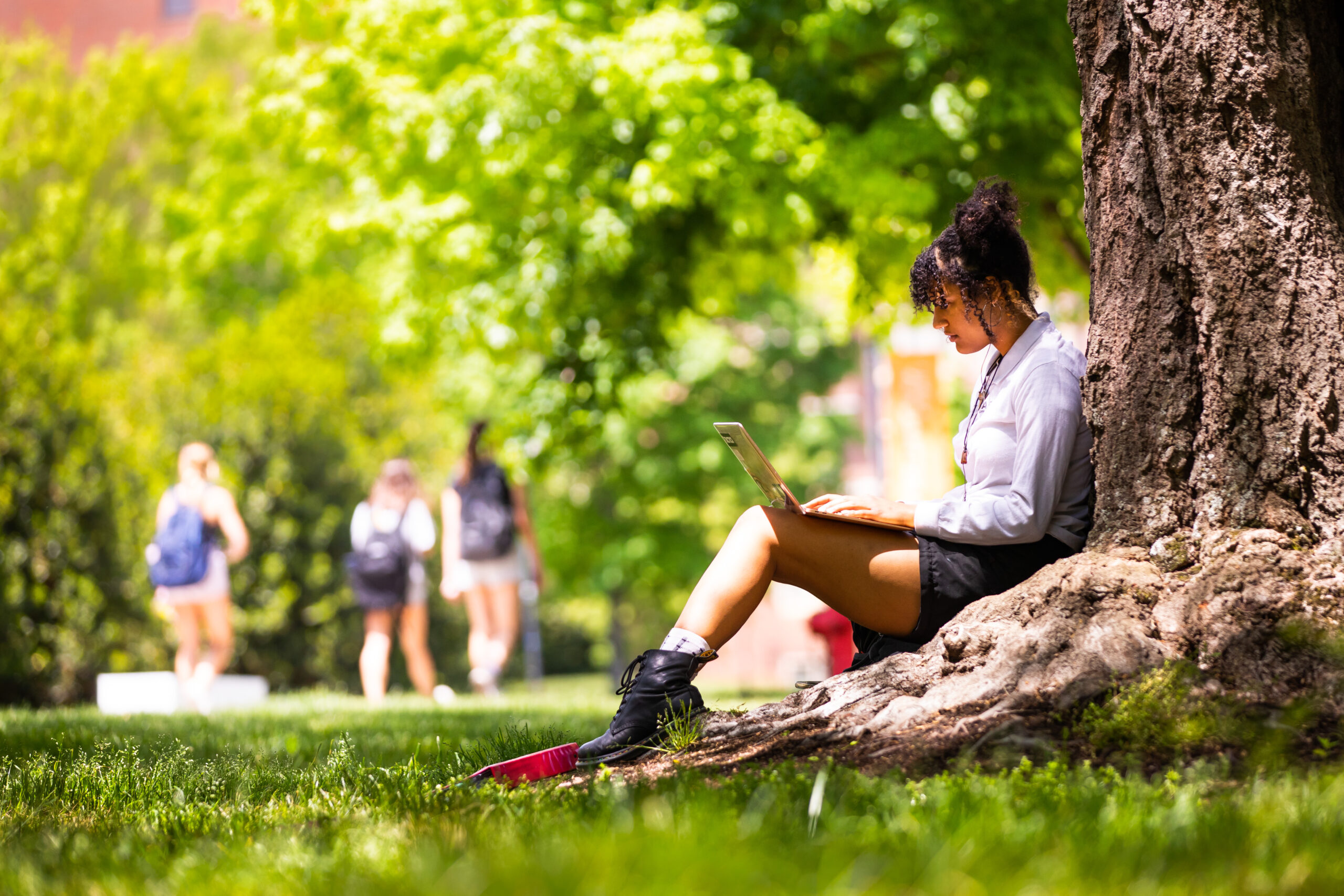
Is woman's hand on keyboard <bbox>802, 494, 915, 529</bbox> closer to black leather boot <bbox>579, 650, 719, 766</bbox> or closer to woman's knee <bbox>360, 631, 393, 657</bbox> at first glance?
black leather boot <bbox>579, 650, 719, 766</bbox>

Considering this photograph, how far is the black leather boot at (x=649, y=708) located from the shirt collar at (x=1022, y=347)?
1.21 meters

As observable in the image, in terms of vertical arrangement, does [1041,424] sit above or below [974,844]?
above

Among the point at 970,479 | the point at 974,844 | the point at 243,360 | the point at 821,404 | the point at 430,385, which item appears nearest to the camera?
the point at 974,844

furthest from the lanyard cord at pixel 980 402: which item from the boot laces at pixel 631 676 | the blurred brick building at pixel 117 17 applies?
the blurred brick building at pixel 117 17

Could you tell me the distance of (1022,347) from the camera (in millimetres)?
3559

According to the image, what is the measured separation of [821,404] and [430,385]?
30.1ft

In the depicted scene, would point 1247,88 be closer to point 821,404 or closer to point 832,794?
point 832,794

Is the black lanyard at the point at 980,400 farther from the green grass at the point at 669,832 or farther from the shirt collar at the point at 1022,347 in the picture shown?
the green grass at the point at 669,832

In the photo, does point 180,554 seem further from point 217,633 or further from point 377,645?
point 377,645

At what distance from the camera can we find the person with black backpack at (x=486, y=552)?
398 inches

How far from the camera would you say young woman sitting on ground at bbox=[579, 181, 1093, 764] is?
3371 mm

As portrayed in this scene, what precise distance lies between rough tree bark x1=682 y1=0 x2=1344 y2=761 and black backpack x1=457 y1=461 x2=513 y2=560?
687 centimetres

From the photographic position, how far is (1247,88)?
10.5 feet

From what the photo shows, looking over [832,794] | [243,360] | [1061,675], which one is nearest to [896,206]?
[1061,675]
